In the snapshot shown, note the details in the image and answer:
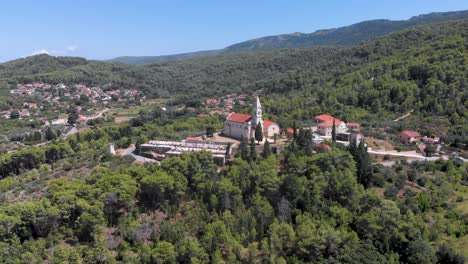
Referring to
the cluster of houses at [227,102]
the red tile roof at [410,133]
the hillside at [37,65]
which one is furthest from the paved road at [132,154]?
the hillside at [37,65]

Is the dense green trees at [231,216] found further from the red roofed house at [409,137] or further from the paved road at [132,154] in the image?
the red roofed house at [409,137]

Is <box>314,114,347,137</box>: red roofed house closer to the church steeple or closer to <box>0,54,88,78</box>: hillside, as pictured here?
the church steeple

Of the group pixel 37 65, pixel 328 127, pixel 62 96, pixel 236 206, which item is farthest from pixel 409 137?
pixel 37 65

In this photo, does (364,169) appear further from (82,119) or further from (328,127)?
(82,119)

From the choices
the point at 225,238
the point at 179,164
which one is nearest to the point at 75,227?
the point at 179,164

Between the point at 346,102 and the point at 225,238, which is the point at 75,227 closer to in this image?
the point at 225,238

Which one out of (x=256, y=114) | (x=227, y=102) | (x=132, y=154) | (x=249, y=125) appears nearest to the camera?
(x=132, y=154)

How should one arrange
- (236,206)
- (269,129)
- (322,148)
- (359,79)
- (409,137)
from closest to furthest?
(236,206) → (322,148) → (409,137) → (269,129) → (359,79)

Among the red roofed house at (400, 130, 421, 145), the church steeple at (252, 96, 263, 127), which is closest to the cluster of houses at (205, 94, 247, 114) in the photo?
the church steeple at (252, 96, 263, 127)
